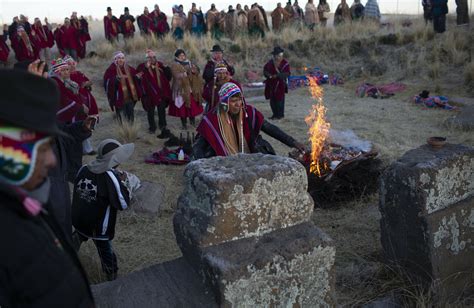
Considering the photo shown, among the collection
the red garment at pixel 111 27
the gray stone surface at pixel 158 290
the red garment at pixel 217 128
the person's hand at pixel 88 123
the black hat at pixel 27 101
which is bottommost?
the gray stone surface at pixel 158 290

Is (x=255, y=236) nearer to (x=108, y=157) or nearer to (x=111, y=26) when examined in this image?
(x=108, y=157)

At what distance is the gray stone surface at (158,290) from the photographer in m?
2.56

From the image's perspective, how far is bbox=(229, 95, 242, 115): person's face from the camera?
419cm

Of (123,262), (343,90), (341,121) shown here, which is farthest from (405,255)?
(343,90)

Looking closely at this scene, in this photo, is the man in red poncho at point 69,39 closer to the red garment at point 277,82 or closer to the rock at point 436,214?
the red garment at point 277,82

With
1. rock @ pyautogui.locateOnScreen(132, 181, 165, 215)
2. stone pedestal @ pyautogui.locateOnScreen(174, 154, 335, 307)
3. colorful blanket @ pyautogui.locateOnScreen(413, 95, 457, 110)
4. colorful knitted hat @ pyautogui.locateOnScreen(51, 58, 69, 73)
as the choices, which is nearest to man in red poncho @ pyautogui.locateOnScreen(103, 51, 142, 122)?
colorful knitted hat @ pyautogui.locateOnScreen(51, 58, 69, 73)

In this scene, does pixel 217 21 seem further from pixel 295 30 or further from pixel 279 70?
pixel 279 70

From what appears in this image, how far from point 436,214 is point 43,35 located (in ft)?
54.7

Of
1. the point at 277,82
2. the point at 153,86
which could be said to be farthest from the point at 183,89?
the point at 277,82

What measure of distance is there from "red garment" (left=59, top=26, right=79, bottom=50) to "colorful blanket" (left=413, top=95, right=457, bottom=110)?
467 inches

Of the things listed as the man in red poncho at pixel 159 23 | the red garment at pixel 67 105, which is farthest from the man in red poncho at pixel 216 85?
the man in red poncho at pixel 159 23

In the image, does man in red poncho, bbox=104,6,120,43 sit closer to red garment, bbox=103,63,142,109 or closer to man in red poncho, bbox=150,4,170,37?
man in red poncho, bbox=150,4,170,37

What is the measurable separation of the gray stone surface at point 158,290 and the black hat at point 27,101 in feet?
4.57

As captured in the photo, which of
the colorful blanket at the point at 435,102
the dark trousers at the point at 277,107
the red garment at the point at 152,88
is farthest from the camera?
the colorful blanket at the point at 435,102
